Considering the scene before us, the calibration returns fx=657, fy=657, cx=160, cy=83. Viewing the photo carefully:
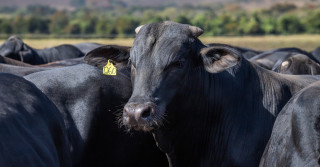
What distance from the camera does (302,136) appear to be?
3639 mm

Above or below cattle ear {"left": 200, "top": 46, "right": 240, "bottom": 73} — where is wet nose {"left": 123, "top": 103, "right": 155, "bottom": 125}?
below

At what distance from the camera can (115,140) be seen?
6422mm

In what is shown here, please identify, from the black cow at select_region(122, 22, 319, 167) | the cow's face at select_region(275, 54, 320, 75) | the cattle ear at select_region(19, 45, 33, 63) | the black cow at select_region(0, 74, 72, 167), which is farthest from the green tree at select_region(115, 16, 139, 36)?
the black cow at select_region(0, 74, 72, 167)

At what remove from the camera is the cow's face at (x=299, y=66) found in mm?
8906

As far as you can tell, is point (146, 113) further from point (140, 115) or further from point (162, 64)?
point (162, 64)

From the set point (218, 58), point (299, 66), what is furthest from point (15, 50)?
point (218, 58)

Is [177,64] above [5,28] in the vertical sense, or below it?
above

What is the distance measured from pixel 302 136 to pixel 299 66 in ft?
18.3

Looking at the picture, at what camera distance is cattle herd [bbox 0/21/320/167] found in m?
5.11

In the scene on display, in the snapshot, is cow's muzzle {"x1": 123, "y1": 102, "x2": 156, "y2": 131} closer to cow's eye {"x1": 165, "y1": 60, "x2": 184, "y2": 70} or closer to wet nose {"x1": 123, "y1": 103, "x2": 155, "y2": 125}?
wet nose {"x1": 123, "y1": 103, "x2": 155, "y2": 125}

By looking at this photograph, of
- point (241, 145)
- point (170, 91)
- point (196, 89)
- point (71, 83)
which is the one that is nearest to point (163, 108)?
point (170, 91)

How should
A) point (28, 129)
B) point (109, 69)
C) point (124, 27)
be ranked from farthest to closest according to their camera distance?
point (124, 27), point (109, 69), point (28, 129)

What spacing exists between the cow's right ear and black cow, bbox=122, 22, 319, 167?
282 millimetres

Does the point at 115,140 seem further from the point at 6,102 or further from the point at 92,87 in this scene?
the point at 6,102
